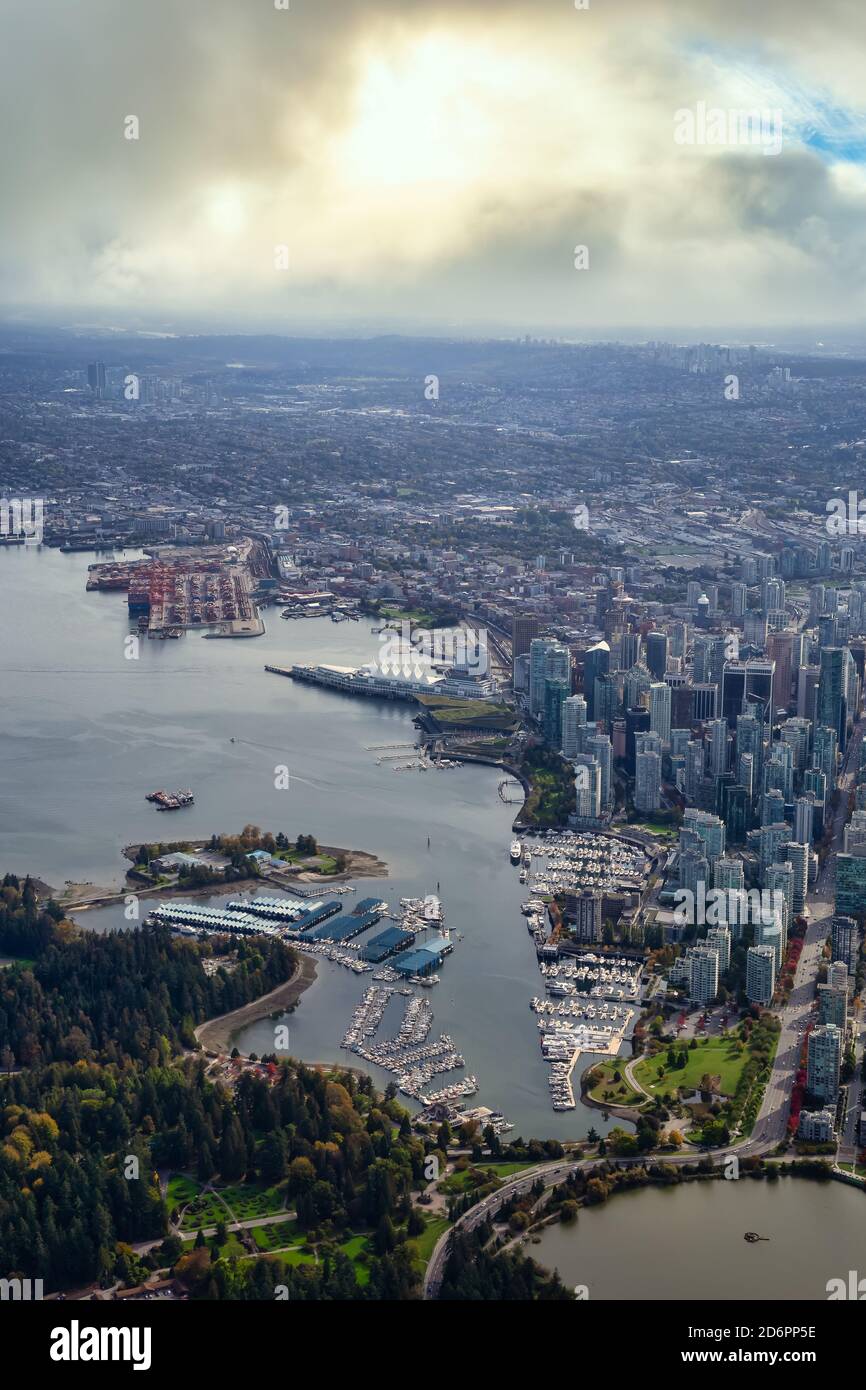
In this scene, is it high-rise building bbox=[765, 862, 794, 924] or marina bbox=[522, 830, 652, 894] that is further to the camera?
marina bbox=[522, 830, 652, 894]

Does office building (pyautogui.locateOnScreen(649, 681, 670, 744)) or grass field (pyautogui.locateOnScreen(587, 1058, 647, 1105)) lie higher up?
office building (pyautogui.locateOnScreen(649, 681, 670, 744))

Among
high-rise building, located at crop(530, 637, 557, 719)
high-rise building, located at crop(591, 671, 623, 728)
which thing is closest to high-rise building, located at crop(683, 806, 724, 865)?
high-rise building, located at crop(591, 671, 623, 728)

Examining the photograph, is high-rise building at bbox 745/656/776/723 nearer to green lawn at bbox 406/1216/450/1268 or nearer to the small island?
the small island

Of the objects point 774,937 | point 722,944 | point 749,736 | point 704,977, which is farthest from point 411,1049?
point 749,736

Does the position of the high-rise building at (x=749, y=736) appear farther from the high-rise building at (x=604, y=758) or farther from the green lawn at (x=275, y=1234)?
the green lawn at (x=275, y=1234)

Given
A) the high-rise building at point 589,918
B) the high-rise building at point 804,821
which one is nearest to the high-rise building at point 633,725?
the high-rise building at point 804,821

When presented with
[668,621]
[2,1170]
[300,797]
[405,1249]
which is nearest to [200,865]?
[300,797]

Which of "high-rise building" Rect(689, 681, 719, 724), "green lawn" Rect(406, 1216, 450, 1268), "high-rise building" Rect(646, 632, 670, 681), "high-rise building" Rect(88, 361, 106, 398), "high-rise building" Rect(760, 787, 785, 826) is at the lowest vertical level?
"green lawn" Rect(406, 1216, 450, 1268)

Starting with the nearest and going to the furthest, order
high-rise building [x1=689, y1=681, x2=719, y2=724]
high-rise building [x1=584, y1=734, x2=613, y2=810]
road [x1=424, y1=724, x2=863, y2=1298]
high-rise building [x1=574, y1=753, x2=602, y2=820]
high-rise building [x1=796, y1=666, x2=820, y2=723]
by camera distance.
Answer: road [x1=424, y1=724, x2=863, y2=1298] → high-rise building [x1=574, y1=753, x2=602, y2=820] → high-rise building [x1=584, y1=734, x2=613, y2=810] → high-rise building [x1=689, y1=681, x2=719, y2=724] → high-rise building [x1=796, y1=666, x2=820, y2=723]
